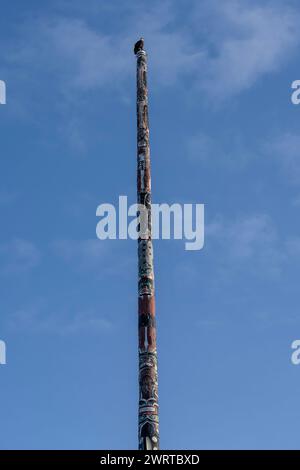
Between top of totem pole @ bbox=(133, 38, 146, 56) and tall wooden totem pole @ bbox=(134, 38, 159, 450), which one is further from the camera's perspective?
top of totem pole @ bbox=(133, 38, 146, 56)

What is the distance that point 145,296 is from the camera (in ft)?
104

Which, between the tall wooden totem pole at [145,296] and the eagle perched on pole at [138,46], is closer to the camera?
the tall wooden totem pole at [145,296]

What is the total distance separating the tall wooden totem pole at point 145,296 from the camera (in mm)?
29031

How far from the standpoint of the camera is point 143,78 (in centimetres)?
3678

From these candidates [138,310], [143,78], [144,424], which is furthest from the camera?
[143,78]

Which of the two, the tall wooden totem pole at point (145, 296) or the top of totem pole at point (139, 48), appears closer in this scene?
the tall wooden totem pole at point (145, 296)

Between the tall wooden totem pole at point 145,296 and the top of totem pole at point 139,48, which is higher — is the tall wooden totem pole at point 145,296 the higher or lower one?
the lower one

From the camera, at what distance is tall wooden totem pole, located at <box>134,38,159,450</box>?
95.2ft

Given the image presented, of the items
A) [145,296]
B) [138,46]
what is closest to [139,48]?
[138,46]

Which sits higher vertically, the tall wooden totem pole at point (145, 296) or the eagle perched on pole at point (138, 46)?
the eagle perched on pole at point (138, 46)

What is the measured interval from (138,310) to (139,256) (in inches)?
88.8
